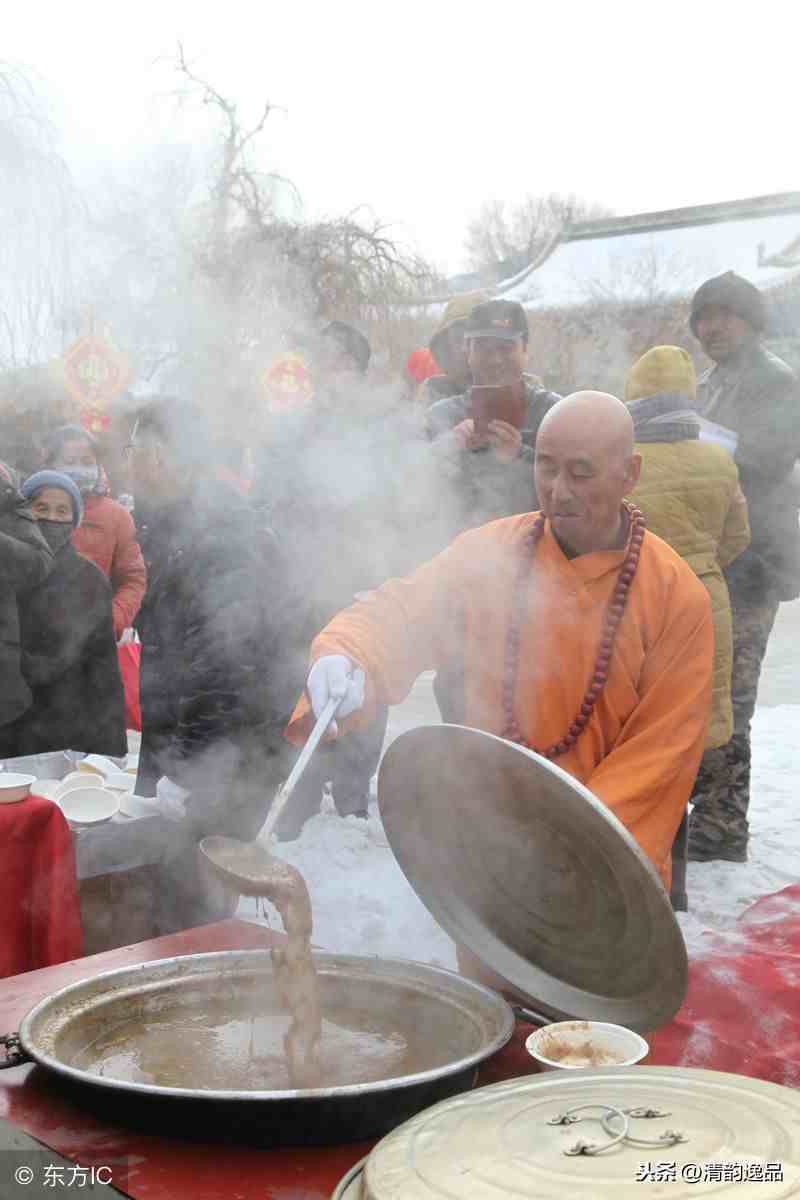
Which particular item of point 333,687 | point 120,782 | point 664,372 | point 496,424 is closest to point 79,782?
point 120,782

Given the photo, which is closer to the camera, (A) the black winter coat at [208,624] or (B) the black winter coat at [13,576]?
(A) the black winter coat at [208,624]

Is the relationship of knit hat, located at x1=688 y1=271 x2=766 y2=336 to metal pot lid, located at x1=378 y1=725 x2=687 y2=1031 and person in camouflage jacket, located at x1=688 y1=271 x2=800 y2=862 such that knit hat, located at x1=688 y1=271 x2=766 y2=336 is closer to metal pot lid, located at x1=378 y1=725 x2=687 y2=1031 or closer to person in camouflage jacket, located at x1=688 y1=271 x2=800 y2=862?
person in camouflage jacket, located at x1=688 y1=271 x2=800 y2=862

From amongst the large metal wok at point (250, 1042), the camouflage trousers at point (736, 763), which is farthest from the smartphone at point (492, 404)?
Result: the large metal wok at point (250, 1042)

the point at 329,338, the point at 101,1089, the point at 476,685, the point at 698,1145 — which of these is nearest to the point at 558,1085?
the point at 698,1145

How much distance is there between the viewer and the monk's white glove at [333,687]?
6.06 feet

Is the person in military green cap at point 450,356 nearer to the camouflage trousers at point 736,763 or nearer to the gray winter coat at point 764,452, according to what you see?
the gray winter coat at point 764,452

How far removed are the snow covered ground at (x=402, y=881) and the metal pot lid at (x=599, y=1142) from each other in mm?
1531

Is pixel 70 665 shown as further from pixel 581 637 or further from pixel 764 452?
pixel 764 452

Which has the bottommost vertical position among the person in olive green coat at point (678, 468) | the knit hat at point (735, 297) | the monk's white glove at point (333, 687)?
the monk's white glove at point (333, 687)

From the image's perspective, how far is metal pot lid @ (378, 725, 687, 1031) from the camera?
4.54ft

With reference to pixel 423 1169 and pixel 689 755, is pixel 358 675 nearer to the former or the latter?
pixel 689 755

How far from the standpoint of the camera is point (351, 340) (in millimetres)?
3846

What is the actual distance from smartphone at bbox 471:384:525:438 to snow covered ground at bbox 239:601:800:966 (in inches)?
39.7

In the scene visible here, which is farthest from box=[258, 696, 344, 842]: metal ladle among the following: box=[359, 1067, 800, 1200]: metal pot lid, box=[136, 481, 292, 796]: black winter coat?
box=[136, 481, 292, 796]: black winter coat
